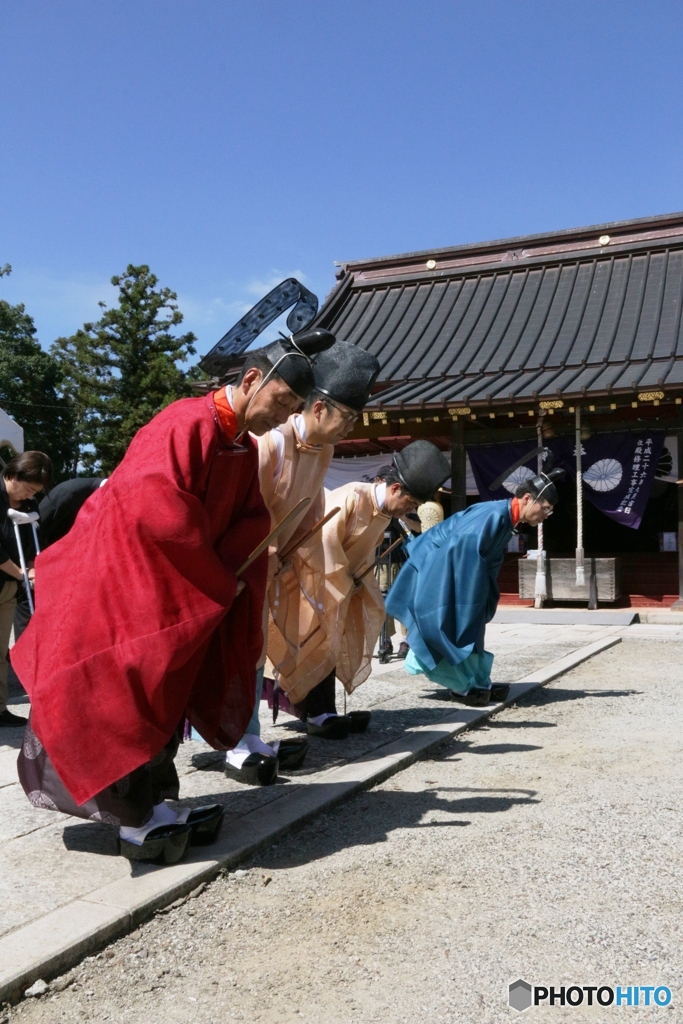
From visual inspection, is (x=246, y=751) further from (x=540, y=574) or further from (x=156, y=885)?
(x=540, y=574)

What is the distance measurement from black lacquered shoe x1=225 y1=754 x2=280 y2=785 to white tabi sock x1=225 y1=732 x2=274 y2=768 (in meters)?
0.03

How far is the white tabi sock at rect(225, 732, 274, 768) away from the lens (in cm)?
407

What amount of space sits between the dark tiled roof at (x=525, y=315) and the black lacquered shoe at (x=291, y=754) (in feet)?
25.3

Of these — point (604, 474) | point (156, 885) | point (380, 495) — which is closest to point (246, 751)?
point (156, 885)

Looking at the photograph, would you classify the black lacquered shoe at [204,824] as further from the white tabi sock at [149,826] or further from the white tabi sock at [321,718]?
the white tabi sock at [321,718]

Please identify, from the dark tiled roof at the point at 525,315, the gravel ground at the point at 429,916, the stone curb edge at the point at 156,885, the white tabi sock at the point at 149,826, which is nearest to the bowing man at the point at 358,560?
the stone curb edge at the point at 156,885

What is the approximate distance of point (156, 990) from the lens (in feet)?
7.47

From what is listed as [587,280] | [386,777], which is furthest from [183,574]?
[587,280]

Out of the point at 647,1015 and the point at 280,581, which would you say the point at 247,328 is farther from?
the point at 647,1015

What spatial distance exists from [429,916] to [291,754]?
169 cm

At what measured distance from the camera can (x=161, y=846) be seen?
300cm

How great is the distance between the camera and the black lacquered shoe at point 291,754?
14.2ft

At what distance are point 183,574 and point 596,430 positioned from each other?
10089 mm

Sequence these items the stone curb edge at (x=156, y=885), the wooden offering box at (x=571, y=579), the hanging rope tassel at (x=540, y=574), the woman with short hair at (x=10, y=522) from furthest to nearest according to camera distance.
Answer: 1. the wooden offering box at (x=571, y=579)
2. the hanging rope tassel at (x=540, y=574)
3. the woman with short hair at (x=10, y=522)
4. the stone curb edge at (x=156, y=885)
